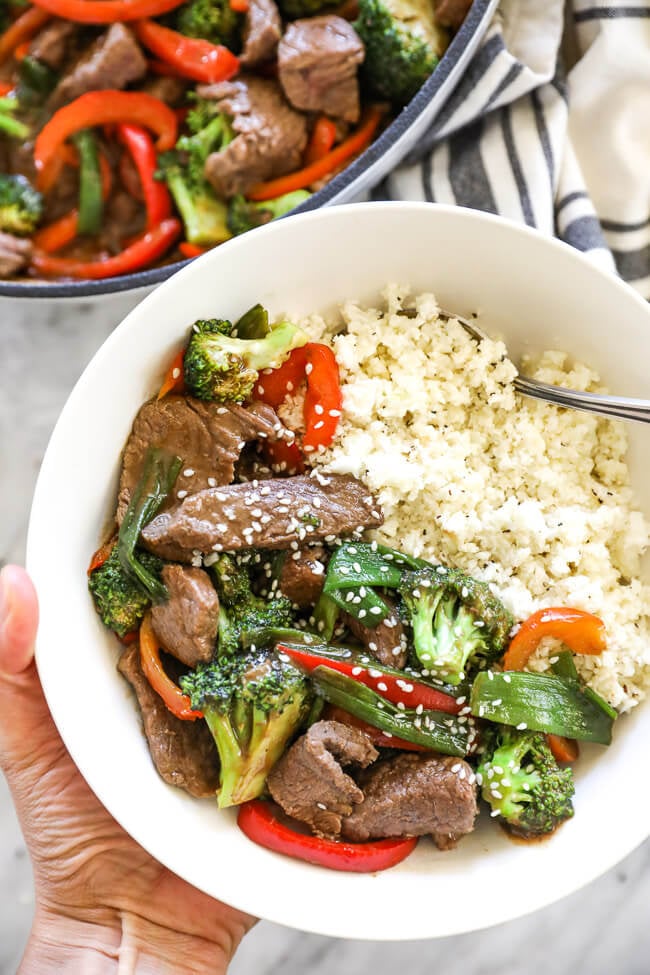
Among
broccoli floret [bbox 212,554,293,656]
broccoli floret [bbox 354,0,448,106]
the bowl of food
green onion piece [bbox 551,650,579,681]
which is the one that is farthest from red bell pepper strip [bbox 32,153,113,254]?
green onion piece [bbox 551,650,579,681]

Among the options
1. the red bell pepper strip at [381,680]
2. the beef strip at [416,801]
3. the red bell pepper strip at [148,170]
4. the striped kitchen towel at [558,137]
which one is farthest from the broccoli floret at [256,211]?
the beef strip at [416,801]

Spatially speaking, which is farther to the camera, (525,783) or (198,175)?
(198,175)

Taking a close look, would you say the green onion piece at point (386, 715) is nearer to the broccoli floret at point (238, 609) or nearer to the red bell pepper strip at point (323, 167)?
the broccoli floret at point (238, 609)

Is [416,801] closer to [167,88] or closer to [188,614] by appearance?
[188,614]

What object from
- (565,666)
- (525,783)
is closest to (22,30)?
(565,666)

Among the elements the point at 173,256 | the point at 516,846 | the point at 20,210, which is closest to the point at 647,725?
the point at 516,846
